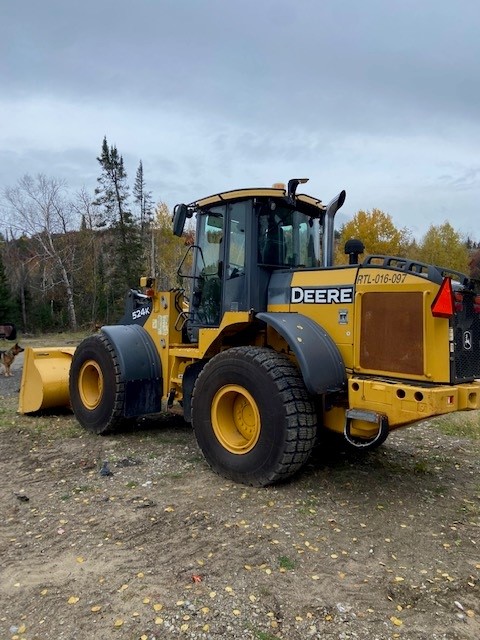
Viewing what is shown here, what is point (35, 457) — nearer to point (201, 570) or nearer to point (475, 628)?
point (201, 570)

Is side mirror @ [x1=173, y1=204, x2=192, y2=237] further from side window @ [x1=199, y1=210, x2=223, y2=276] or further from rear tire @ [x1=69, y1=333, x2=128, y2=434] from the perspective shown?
rear tire @ [x1=69, y1=333, x2=128, y2=434]

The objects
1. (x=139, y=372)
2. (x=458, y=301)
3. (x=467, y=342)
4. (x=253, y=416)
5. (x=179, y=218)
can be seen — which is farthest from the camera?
(x=139, y=372)

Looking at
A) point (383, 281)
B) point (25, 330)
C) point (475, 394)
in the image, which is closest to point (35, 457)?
point (383, 281)

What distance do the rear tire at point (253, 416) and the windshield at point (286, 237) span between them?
121 centimetres

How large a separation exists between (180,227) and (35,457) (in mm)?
3059

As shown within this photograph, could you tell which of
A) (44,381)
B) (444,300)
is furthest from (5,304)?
(444,300)

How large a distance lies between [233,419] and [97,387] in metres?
2.84

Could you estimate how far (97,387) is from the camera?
7590 mm

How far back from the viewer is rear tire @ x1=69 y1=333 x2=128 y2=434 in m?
6.77

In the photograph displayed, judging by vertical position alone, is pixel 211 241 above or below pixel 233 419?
above

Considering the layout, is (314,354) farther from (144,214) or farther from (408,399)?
(144,214)

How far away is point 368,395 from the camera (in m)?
4.54

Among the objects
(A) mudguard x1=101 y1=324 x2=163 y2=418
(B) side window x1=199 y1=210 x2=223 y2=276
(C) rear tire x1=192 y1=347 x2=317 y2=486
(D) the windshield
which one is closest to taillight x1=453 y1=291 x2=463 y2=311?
(C) rear tire x1=192 y1=347 x2=317 y2=486

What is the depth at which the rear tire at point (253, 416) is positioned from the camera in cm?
473
